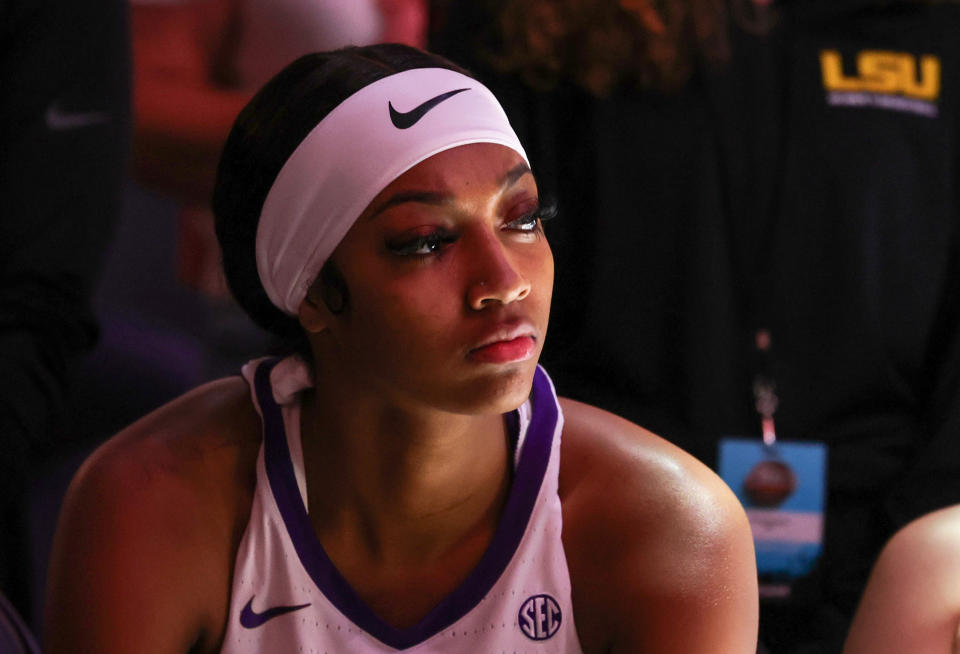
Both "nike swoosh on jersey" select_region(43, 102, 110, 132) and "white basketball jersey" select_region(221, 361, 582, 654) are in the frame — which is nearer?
"white basketball jersey" select_region(221, 361, 582, 654)

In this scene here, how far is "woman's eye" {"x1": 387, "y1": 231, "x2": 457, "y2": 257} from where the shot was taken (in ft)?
3.68

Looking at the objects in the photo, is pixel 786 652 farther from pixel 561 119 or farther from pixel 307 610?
pixel 561 119

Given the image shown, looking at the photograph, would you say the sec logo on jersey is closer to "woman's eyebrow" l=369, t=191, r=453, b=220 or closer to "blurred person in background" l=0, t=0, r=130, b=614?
"woman's eyebrow" l=369, t=191, r=453, b=220

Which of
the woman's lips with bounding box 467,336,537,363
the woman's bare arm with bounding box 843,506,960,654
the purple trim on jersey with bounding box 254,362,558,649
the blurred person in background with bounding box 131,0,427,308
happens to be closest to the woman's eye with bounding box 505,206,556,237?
the woman's lips with bounding box 467,336,537,363

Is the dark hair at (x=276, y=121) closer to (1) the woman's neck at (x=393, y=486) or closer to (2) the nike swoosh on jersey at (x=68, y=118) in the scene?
(1) the woman's neck at (x=393, y=486)

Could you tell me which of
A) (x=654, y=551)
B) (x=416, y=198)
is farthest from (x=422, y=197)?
(x=654, y=551)

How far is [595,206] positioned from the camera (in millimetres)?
1800

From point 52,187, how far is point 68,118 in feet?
0.32

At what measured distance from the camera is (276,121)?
120cm

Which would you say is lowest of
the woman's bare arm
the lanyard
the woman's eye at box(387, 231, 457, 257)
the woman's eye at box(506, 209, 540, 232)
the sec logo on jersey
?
the lanyard

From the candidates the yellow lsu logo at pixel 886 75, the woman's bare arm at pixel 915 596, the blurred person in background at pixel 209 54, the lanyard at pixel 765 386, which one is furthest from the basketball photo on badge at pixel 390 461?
the blurred person in background at pixel 209 54

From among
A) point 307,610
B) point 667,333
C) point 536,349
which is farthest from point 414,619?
point 667,333

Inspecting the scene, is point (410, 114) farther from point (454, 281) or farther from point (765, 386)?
point (765, 386)

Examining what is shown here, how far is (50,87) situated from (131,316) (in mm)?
1026
